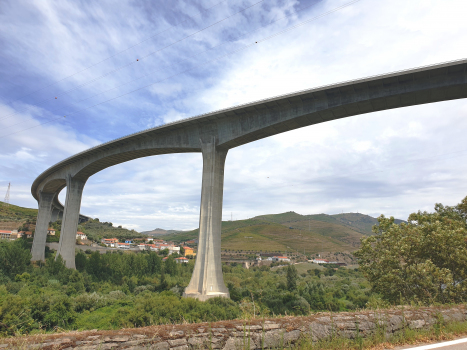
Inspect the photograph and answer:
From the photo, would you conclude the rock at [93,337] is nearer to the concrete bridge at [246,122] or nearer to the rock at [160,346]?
the rock at [160,346]

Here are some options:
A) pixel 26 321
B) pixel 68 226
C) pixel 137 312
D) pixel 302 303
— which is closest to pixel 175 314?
pixel 137 312

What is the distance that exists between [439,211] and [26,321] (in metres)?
29.9

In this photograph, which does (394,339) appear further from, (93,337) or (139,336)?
(93,337)

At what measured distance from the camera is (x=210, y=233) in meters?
26.3

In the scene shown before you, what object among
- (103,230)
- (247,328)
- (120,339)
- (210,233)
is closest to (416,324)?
(247,328)

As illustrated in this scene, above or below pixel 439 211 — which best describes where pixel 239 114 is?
above

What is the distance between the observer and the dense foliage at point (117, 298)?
2142 centimetres

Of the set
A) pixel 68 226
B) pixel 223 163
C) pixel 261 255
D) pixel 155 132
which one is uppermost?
pixel 155 132

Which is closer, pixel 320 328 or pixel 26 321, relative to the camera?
pixel 320 328

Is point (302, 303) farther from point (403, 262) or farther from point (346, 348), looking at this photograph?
point (346, 348)

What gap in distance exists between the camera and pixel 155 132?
32.2 m

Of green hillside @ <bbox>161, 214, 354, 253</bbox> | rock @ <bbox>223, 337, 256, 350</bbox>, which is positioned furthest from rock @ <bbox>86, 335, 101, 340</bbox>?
green hillside @ <bbox>161, 214, 354, 253</bbox>

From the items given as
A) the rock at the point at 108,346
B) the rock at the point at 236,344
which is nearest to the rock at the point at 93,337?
the rock at the point at 108,346

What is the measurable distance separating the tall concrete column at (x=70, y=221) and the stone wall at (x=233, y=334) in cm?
4653
